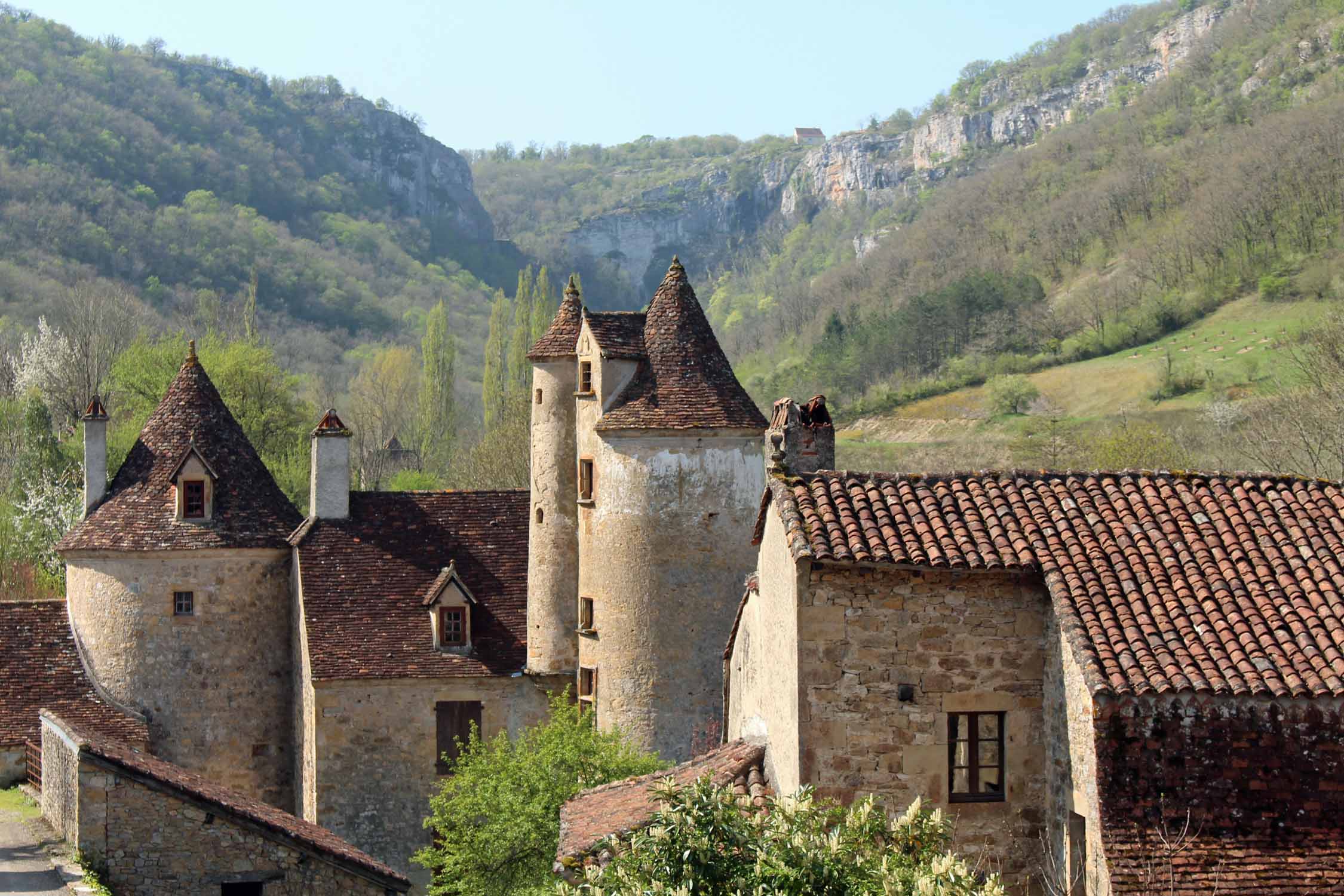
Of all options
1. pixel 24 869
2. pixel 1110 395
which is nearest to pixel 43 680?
pixel 24 869

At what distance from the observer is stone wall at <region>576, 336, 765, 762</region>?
3080cm

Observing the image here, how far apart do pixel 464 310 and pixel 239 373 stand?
91.1 meters

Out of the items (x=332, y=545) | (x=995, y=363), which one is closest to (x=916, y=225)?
(x=995, y=363)

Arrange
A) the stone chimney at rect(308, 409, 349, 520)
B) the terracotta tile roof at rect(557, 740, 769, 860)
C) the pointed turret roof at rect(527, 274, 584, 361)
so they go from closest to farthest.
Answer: the terracotta tile roof at rect(557, 740, 769, 860)
the pointed turret roof at rect(527, 274, 584, 361)
the stone chimney at rect(308, 409, 349, 520)

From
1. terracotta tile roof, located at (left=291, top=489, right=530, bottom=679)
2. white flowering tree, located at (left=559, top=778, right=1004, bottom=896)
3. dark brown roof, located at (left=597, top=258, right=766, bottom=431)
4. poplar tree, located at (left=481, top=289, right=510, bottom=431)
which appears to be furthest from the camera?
poplar tree, located at (left=481, top=289, right=510, bottom=431)

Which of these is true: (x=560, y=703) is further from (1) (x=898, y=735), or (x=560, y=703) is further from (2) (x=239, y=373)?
(2) (x=239, y=373)

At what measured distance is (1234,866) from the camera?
1784 cm

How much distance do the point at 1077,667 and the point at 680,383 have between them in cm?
1423

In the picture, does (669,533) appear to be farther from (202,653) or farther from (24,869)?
(24,869)

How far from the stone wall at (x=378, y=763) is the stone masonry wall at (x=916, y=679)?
49.2ft

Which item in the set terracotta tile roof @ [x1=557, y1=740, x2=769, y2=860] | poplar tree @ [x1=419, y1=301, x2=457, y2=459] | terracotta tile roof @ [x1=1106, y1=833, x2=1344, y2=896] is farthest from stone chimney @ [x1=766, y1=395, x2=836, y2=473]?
poplar tree @ [x1=419, y1=301, x2=457, y2=459]

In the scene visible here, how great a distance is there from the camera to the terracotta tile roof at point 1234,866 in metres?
17.6

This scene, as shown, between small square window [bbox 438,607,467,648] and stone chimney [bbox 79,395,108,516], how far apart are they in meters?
8.05

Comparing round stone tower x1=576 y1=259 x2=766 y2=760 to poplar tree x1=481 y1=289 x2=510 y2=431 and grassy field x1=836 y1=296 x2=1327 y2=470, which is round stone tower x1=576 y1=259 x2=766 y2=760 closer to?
grassy field x1=836 y1=296 x2=1327 y2=470
